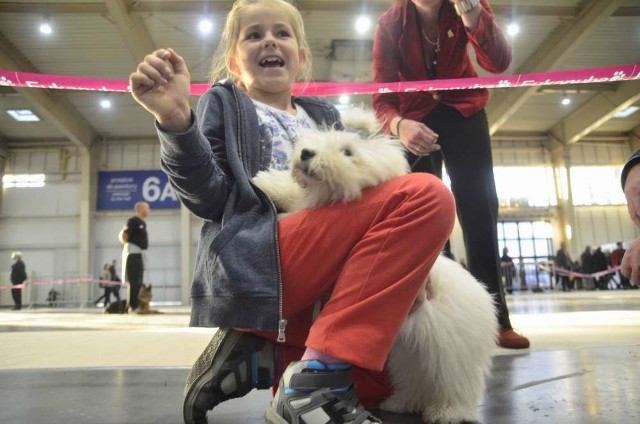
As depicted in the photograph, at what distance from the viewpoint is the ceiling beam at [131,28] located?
26.7 feet

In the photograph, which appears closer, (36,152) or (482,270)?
(482,270)

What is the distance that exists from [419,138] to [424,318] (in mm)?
760

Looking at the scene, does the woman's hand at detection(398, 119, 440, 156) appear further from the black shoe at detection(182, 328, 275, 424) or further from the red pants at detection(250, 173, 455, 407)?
the black shoe at detection(182, 328, 275, 424)

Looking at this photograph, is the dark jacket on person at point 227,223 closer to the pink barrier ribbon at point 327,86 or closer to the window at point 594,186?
the pink barrier ribbon at point 327,86

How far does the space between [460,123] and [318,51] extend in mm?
8792

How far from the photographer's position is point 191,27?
9.19 m

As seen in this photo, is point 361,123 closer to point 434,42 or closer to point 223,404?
point 223,404

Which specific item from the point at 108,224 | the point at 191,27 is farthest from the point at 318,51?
the point at 108,224

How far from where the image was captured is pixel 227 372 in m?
1.05

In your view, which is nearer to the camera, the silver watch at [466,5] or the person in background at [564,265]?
the silver watch at [466,5]

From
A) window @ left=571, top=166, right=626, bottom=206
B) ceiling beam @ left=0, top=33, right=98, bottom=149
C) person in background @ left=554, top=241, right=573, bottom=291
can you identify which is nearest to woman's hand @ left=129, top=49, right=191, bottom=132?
ceiling beam @ left=0, top=33, right=98, bottom=149

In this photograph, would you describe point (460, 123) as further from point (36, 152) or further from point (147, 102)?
point (36, 152)

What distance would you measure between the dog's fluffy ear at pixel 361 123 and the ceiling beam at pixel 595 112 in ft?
41.8

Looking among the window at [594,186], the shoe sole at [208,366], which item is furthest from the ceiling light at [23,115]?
the window at [594,186]
